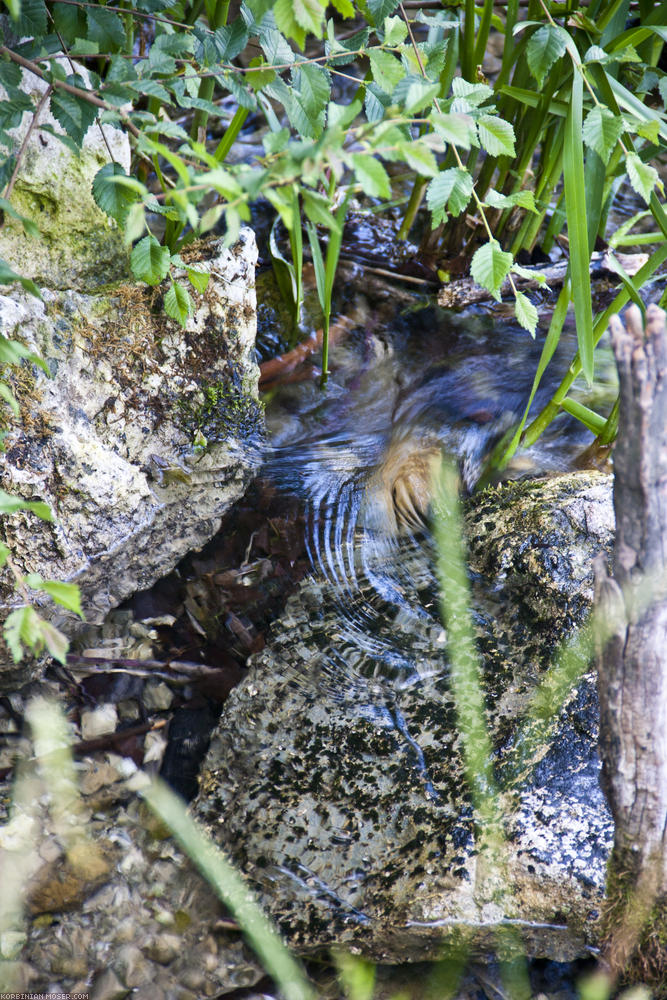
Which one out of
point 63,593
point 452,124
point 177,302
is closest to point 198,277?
point 177,302

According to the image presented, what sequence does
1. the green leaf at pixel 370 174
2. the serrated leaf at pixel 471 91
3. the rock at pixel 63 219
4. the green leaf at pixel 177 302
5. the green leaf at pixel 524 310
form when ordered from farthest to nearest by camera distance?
the rock at pixel 63 219 → the green leaf at pixel 177 302 → the green leaf at pixel 524 310 → the serrated leaf at pixel 471 91 → the green leaf at pixel 370 174

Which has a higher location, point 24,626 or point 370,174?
point 370,174

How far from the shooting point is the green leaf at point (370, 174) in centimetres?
115

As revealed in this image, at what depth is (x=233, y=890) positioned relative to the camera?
1.94m

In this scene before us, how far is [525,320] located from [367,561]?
1.10m

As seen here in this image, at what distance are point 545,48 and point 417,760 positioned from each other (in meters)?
2.02

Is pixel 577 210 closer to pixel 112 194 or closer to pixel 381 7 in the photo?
pixel 381 7

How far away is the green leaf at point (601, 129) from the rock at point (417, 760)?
Answer: 1.05 meters

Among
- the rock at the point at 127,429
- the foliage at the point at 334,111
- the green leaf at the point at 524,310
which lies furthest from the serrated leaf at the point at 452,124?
the rock at the point at 127,429

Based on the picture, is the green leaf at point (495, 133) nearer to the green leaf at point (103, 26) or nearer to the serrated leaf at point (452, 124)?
the serrated leaf at point (452, 124)

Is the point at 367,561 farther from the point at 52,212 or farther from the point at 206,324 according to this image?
the point at 52,212

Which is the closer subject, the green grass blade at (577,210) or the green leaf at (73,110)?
the green leaf at (73,110)

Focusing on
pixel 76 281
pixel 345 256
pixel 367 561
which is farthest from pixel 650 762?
pixel 345 256

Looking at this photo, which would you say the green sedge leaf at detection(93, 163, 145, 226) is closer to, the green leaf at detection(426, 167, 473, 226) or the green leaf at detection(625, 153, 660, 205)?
→ the green leaf at detection(426, 167, 473, 226)
